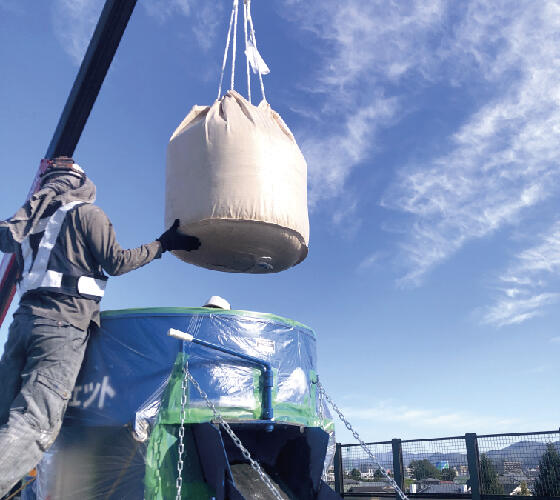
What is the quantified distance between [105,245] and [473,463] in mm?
5407

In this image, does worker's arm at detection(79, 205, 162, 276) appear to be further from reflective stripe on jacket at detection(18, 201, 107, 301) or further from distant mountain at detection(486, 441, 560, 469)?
distant mountain at detection(486, 441, 560, 469)

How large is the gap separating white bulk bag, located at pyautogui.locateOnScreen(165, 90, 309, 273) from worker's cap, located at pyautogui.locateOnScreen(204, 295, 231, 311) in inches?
15.9

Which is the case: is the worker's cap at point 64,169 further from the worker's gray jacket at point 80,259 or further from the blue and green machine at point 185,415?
the blue and green machine at point 185,415

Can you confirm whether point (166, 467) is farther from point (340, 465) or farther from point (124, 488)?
point (340, 465)

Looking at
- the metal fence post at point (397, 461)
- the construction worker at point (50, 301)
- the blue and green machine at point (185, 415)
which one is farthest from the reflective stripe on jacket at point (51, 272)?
the metal fence post at point (397, 461)

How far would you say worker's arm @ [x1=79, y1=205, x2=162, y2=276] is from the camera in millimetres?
3900

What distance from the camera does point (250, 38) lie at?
5.63 meters

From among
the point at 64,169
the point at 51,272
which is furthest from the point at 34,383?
the point at 64,169

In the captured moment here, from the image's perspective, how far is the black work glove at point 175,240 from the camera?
4266 millimetres

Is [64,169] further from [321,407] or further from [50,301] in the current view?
[321,407]

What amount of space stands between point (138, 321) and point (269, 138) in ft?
6.03

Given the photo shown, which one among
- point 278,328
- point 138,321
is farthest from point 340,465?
point 138,321

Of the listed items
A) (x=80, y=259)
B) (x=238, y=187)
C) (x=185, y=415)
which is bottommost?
(x=185, y=415)

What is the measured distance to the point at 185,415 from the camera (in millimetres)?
3889
